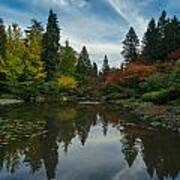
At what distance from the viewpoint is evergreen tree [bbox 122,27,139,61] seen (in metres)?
66.1

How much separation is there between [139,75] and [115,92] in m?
4.72

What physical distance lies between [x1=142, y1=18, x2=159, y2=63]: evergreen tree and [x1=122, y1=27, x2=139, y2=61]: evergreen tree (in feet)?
17.4

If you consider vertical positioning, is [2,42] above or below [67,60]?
above

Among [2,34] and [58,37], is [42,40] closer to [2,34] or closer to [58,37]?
[58,37]

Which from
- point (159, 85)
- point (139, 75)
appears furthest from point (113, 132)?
point (139, 75)

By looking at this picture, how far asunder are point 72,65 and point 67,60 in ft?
3.56

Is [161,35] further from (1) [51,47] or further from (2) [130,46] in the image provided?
(1) [51,47]

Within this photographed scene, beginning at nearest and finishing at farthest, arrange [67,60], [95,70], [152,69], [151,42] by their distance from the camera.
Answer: [152,69] < [151,42] < [67,60] < [95,70]

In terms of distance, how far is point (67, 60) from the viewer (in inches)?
2405

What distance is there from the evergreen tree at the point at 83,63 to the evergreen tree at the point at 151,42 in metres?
12.1

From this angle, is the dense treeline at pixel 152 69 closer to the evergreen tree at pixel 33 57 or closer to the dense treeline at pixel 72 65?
the dense treeline at pixel 72 65

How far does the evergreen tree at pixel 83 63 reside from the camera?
66.9 meters

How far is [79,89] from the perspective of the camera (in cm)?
5947

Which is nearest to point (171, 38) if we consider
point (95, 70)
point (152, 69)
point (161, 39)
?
point (161, 39)
